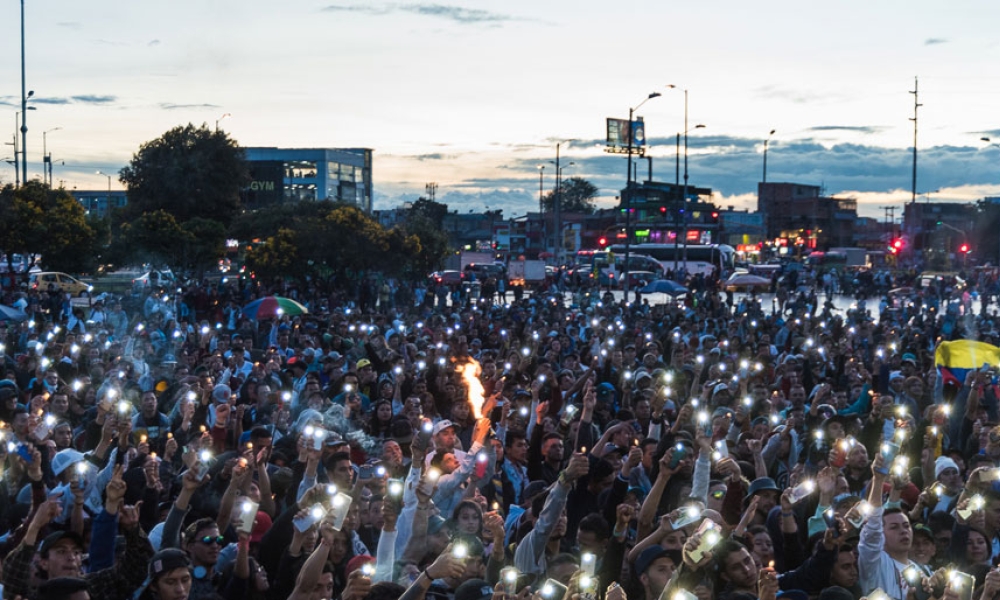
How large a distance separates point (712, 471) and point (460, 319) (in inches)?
659

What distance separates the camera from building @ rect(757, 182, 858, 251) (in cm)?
11894

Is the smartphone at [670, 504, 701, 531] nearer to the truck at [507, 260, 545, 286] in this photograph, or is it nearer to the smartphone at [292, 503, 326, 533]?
the smartphone at [292, 503, 326, 533]

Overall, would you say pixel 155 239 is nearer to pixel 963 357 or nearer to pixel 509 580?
pixel 963 357

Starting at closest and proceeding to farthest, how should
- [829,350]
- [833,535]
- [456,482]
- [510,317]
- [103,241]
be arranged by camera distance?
1. [833,535]
2. [456,482]
3. [829,350]
4. [510,317]
5. [103,241]

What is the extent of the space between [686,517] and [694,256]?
188 feet

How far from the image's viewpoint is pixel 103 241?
188 feet

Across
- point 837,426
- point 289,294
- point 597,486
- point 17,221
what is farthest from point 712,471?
point 17,221

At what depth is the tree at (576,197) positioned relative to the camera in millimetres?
136125

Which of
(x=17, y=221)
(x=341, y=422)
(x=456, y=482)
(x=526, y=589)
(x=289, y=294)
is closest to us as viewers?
(x=526, y=589)

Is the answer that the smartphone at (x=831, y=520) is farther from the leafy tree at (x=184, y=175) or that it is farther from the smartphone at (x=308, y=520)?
the leafy tree at (x=184, y=175)

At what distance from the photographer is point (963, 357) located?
48.2 feet

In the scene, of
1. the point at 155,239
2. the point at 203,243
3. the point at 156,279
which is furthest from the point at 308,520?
the point at 203,243

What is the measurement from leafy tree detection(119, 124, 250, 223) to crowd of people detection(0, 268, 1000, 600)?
2034 inches

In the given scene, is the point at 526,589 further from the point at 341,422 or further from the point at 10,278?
the point at 10,278
